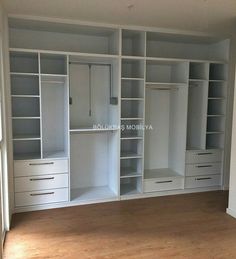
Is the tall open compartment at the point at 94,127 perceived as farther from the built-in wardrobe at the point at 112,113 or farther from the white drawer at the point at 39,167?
the white drawer at the point at 39,167

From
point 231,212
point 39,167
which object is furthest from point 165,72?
point 39,167

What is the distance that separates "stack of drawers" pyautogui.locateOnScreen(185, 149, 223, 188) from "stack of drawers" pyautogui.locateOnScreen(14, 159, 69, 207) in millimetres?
1918

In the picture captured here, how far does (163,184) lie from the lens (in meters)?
4.03

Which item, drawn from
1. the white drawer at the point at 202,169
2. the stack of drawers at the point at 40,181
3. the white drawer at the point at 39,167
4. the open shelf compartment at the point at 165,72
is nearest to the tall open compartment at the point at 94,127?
the stack of drawers at the point at 40,181

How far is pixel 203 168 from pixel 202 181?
22 cm

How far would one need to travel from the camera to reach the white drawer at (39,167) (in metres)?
3.34

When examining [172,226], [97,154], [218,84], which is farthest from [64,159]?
[218,84]

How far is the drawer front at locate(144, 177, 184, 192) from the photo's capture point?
3954mm

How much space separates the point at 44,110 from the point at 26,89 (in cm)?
39

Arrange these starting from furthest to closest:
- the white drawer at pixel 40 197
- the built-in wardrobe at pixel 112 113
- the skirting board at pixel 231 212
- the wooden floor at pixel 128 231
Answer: the built-in wardrobe at pixel 112 113
the white drawer at pixel 40 197
the skirting board at pixel 231 212
the wooden floor at pixel 128 231

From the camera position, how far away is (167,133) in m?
4.46

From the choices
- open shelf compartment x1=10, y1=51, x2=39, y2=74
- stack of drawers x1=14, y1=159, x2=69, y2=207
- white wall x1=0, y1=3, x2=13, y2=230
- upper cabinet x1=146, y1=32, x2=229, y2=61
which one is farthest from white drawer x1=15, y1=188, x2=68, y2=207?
upper cabinet x1=146, y1=32, x2=229, y2=61

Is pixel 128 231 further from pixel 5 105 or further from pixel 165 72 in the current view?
→ pixel 165 72

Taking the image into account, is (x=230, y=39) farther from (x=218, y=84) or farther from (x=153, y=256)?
(x=153, y=256)
